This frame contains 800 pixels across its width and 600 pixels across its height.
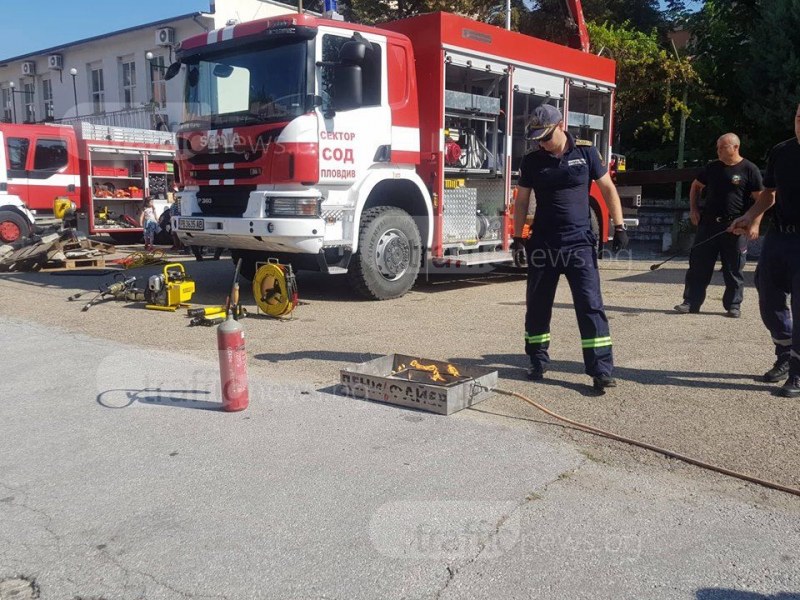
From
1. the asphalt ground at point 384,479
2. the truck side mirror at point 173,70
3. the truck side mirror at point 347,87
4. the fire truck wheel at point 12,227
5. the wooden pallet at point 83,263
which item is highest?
the truck side mirror at point 173,70

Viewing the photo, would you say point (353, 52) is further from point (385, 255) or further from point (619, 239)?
point (619, 239)

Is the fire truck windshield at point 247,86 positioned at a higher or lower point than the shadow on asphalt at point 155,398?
higher

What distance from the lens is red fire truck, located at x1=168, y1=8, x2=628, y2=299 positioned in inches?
313

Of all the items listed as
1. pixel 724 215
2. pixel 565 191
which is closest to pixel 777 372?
pixel 565 191

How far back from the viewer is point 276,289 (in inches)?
312

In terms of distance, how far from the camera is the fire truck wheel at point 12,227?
49.7 ft

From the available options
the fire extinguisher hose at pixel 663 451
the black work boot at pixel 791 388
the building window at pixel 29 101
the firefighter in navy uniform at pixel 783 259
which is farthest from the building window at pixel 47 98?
the black work boot at pixel 791 388

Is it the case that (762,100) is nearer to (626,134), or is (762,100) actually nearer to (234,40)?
(626,134)

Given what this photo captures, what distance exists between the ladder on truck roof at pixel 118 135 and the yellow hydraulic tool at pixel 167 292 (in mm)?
9798

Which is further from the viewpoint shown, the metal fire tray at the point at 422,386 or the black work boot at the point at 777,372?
the black work boot at the point at 777,372

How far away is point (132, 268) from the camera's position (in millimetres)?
12570

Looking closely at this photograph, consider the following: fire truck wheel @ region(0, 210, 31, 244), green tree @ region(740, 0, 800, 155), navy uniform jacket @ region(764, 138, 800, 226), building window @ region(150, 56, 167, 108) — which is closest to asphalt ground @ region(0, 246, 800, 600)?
navy uniform jacket @ region(764, 138, 800, 226)

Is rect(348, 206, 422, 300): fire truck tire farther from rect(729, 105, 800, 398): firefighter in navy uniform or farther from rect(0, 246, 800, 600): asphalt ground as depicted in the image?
rect(729, 105, 800, 398): firefighter in navy uniform

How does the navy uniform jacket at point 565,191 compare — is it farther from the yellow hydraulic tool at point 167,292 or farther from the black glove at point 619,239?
the yellow hydraulic tool at point 167,292
